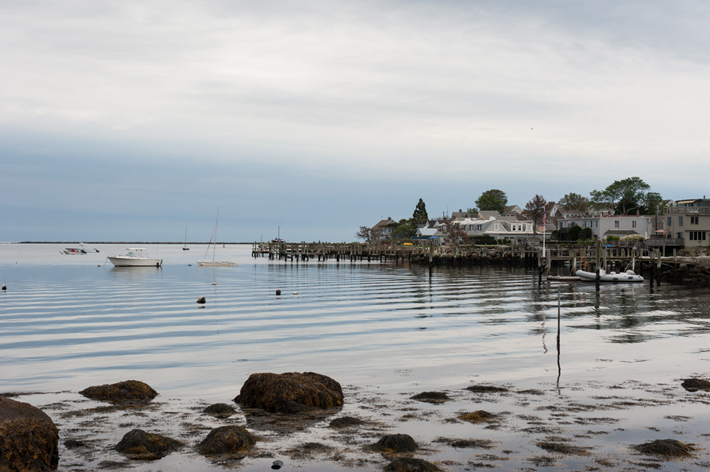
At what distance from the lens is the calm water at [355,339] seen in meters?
19.3

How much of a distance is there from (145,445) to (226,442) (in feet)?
4.99

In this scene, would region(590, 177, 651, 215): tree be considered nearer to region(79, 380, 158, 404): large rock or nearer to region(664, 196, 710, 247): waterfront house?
region(664, 196, 710, 247): waterfront house

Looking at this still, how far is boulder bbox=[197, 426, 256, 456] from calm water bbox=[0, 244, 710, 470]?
451 cm

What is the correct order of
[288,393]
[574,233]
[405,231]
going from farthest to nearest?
[405,231] → [574,233] → [288,393]

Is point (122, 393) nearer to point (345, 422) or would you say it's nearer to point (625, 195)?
point (345, 422)

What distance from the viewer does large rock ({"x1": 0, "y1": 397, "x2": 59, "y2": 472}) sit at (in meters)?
9.88

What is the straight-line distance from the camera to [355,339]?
2750 cm

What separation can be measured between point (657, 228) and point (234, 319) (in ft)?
319

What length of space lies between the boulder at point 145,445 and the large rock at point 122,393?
12.8 ft

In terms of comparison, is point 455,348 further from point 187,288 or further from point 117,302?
point 187,288

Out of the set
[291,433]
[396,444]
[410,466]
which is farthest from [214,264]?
[410,466]

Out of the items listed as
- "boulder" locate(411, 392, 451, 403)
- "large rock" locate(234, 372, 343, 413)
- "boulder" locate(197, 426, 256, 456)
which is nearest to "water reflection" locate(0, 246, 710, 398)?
"boulder" locate(411, 392, 451, 403)

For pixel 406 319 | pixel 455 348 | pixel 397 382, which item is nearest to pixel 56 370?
pixel 397 382

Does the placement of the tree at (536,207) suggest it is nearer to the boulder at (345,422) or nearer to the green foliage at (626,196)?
the green foliage at (626,196)
